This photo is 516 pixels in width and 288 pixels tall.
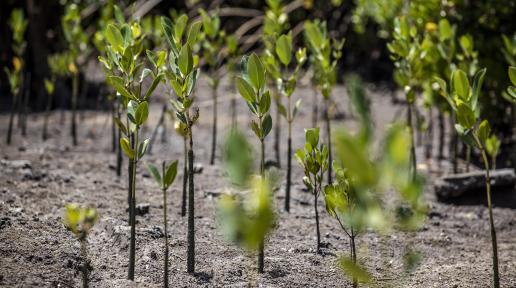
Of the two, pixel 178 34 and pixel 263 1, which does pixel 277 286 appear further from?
pixel 263 1

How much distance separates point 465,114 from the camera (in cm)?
260

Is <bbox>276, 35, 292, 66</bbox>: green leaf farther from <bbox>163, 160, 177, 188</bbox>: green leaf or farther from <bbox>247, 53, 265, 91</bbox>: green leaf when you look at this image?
<bbox>163, 160, 177, 188</bbox>: green leaf

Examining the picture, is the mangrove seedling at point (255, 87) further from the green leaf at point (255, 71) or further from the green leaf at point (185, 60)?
the green leaf at point (185, 60)

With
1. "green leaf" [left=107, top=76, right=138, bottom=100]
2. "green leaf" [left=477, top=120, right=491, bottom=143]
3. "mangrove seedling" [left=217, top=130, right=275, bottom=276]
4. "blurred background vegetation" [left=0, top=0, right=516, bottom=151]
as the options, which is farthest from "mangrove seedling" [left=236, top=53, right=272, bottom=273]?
"blurred background vegetation" [left=0, top=0, right=516, bottom=151]

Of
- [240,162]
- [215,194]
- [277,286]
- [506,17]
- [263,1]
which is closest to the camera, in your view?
[240,162]

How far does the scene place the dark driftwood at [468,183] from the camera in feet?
15.2

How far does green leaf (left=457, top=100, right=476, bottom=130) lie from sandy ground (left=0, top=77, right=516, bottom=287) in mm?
707

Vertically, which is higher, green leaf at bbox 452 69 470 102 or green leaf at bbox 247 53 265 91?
green leaf at bbox 247 53 265 91

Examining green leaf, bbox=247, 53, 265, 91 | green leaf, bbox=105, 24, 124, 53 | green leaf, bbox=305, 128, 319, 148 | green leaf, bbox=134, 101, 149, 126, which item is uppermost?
green leaf, bbox=105, 24, 124, 53

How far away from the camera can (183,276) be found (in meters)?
2.92

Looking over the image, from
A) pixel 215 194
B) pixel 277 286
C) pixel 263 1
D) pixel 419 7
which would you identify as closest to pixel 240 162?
pixel 277 286

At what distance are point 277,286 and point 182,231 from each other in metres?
0.80

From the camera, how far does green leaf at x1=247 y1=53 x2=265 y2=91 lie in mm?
2723

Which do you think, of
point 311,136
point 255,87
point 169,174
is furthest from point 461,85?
point 169,174
